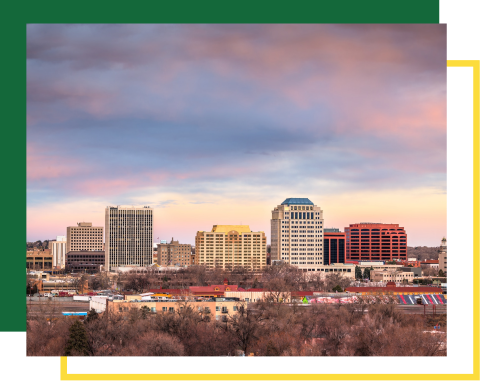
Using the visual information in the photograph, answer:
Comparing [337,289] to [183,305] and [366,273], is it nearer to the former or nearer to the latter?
[366,273]

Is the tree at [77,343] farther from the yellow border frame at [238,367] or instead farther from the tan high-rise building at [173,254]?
the tan high-rise building at [173,254]

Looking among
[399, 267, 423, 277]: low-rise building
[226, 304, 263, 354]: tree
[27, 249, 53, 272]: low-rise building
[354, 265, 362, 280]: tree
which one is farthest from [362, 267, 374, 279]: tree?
[226, 304, 263, 354]: tree

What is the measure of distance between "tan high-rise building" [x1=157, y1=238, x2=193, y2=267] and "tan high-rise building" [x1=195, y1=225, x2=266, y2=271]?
4797 millimetres

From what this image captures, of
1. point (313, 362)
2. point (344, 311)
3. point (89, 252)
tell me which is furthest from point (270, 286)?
point (89, 252)

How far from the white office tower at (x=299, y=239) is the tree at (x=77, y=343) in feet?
82.5

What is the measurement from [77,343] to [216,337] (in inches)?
60.5

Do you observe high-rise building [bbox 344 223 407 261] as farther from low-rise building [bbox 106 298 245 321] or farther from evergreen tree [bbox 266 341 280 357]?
evergreen tree [bbox 266 341 280 357]

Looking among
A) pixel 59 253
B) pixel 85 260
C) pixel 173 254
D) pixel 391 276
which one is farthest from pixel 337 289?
pixel 85 260

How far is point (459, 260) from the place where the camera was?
4172 mm

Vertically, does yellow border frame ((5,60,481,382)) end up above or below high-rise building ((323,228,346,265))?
below

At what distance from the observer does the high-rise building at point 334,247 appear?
35281 mm

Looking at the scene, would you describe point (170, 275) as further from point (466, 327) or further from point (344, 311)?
point (466, 327)

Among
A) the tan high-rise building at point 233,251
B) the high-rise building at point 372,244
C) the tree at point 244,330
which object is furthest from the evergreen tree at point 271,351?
the high-rise building at point 372,244

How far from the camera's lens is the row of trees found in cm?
646
